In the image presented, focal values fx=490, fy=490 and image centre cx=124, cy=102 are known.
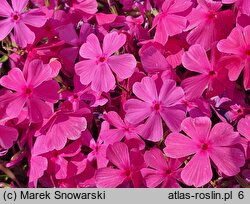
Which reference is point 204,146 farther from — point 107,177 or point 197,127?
point 107,177

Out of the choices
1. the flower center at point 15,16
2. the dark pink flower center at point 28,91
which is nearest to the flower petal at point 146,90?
the dark pink flower center at point 28,91

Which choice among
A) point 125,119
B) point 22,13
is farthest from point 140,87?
point 22,13

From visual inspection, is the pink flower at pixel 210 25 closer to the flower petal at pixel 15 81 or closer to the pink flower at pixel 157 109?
the pink flower at pixel 157 109

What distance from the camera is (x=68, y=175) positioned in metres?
1.14

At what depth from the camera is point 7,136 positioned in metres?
1.13

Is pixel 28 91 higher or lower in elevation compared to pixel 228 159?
higher

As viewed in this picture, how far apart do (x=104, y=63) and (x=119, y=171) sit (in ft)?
0.82

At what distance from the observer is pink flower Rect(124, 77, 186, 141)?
1.09 m

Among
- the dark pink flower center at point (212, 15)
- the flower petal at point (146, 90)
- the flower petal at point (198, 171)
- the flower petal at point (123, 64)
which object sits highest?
the dark pink flower center at point (212, 15)

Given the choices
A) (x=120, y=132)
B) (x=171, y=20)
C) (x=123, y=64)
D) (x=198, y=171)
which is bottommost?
(x=198, y=171)

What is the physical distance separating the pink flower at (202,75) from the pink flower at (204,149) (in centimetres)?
8

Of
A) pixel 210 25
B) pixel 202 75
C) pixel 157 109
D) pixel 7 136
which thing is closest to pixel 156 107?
pixel 157 109

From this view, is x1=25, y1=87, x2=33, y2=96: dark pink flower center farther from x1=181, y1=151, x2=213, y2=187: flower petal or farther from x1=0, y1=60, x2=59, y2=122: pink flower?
x1=181, y1=151, x2=213, y2=187: flower petal

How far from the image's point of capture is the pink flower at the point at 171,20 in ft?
3.80
